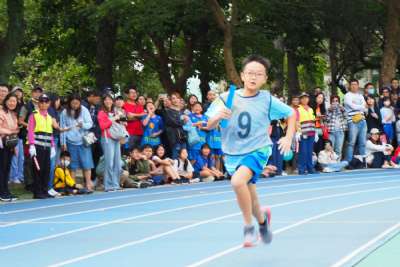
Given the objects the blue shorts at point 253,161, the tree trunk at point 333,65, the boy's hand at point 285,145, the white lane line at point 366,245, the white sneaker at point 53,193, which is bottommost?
the white lane line at point 366,245

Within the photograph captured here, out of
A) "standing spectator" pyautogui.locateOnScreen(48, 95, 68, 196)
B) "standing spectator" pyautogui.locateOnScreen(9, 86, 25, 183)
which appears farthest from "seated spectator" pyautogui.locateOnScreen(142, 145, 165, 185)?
"standing spectator" pyautogui.locateOnScreen(9, 86, 25, 183)

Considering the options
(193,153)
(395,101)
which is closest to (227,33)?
(395,101)

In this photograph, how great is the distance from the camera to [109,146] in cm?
1648

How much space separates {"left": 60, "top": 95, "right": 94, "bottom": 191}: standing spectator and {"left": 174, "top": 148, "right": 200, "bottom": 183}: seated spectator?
2.54 m

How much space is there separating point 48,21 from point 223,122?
2219 centimetres

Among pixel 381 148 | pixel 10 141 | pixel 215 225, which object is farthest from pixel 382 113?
pixel 215 225

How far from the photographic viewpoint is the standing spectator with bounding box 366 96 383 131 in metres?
21.8

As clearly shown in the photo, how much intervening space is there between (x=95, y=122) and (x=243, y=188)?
28.8 ft

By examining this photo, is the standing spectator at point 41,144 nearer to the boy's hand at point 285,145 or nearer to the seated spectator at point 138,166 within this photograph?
the seated spectator at point 138,166

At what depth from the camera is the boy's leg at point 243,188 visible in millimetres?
8250

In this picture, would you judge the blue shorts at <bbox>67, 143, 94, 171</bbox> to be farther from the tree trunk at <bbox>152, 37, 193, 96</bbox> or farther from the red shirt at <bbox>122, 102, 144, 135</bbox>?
the tree trunk at <bbox>152, 37, 193, 96</bbox>

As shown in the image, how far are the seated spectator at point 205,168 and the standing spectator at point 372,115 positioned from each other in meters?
4.75

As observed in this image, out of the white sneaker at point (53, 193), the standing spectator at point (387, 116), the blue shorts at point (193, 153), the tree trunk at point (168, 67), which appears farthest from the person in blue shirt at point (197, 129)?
the tree trunk at point (168, 67)

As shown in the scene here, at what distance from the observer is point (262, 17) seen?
28672 millimetres
